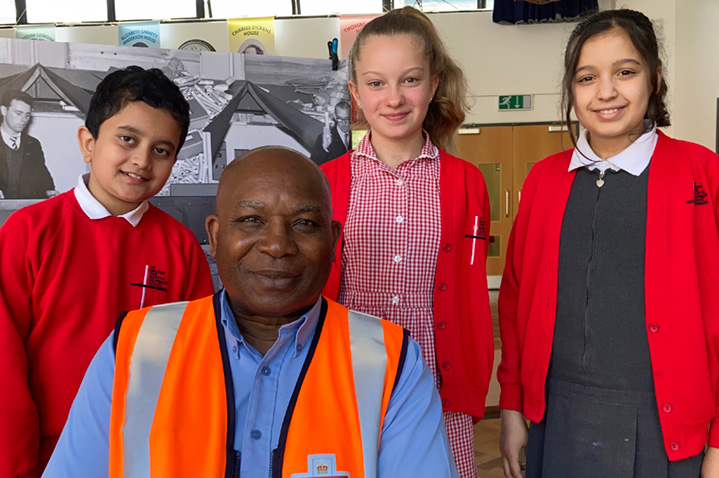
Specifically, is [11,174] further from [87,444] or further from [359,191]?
[87,444]

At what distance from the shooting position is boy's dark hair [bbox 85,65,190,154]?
1.67 metres

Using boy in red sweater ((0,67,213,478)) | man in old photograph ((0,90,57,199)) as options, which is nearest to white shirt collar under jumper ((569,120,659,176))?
boy in red sweater ((0,67,213,478))

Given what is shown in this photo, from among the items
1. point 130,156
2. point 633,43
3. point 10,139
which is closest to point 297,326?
point 130,156

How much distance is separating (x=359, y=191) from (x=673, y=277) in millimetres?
889

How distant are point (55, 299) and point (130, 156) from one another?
1.35 feet

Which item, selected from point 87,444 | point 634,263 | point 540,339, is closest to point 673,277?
point 634,263

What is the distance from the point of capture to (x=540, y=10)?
29.9ft

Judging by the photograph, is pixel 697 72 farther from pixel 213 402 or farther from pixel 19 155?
pixel 213 402

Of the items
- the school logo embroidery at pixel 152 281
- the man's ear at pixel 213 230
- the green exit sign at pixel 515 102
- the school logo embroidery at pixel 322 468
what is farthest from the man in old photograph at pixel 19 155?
the green exit sign at pixel 515 102

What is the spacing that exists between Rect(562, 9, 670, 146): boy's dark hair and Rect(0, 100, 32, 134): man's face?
1976 millimetres

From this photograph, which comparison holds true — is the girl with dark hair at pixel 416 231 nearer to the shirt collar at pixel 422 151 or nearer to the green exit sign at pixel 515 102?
the shirt collar at pixel 422 151

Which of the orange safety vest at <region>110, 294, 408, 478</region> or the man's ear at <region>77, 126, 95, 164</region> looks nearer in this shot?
the orange safety vest at <region>110, 294, 408, 478</region>

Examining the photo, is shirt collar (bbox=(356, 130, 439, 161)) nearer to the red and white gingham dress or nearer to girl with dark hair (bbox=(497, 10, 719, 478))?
the red and white gingham dress

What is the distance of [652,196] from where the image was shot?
156 centimetres
